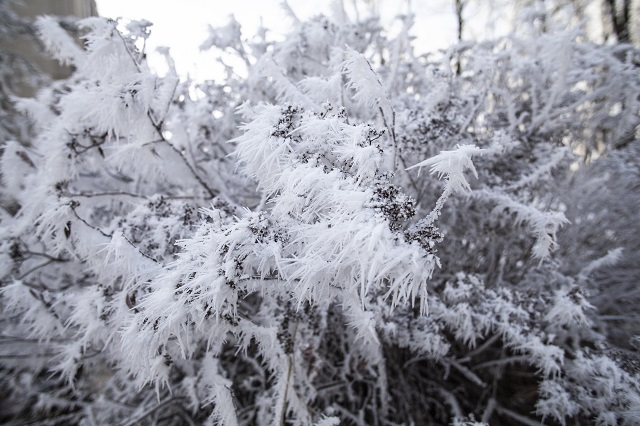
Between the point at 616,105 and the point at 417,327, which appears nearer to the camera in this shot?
the point at 417,327

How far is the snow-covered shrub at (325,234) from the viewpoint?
1.19 meters

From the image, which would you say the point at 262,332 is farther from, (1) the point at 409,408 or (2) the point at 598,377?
(2) the point at 598,377

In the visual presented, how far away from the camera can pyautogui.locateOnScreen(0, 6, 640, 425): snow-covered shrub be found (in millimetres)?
1194

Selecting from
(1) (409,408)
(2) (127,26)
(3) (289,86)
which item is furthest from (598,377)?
(2) (127,26)

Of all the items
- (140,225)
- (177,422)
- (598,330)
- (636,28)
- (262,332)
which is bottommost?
(177,422)

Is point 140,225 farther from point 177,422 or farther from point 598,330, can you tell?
point 598,330

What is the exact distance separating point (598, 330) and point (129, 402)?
159 inches

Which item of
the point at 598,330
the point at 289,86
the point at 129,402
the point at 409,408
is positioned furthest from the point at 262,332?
the point at 598,330

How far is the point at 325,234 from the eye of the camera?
1.05 m

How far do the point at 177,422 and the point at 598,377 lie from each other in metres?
3.00

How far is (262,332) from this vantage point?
70.9 inches

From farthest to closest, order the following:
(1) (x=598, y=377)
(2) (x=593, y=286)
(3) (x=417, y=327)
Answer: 1. (2) (x=593, y=286)
2. (3) (x=417, y=327)
3. (1) (x=598, y=377)

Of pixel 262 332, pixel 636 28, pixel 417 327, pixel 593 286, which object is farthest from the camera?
pixel 636 28

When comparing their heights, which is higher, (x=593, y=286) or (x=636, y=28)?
(x=636, y=28)
